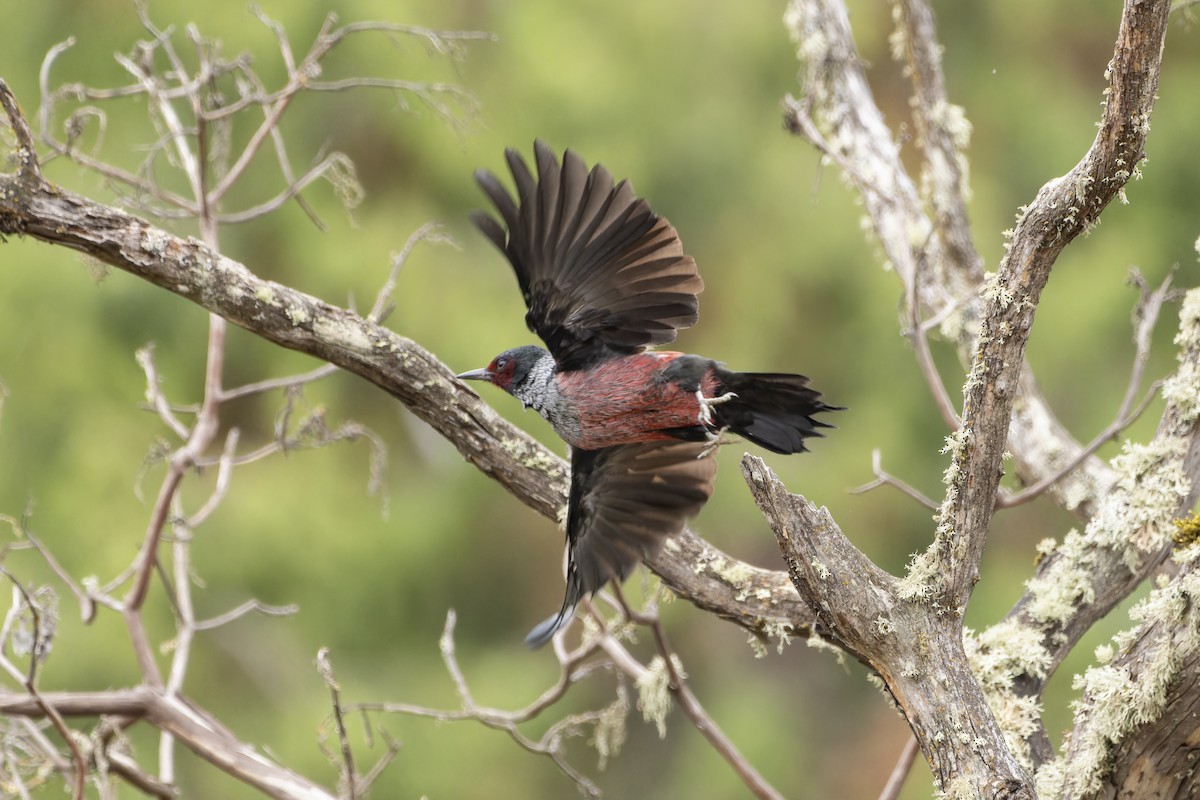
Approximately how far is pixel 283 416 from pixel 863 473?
146 inches

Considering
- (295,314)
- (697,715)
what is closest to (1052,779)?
(697,715)

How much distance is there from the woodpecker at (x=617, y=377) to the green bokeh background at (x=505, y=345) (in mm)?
2834

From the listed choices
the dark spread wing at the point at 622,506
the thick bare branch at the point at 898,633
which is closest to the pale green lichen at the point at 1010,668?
the thick bare branch at the point at 898,633

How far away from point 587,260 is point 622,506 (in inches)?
22.4

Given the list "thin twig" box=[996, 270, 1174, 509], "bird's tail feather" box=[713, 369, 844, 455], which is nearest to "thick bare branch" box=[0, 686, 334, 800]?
"bird's tail feather" box=[713, 369, 844, 455]

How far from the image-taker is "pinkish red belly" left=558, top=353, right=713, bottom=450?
2826 mm

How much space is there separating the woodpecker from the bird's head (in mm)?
162

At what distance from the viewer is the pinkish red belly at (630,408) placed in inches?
111

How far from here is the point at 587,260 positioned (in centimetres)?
278

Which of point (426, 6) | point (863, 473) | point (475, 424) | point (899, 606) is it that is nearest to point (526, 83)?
point (426, 6)

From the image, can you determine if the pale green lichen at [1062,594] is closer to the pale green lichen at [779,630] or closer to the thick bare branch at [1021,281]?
the pale green lichen at [779,630]

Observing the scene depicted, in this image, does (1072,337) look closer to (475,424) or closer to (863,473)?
(863,473)

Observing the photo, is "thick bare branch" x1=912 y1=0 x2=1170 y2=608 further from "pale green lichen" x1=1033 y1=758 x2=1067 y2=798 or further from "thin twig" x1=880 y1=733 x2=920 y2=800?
"thin twig" x1=880 y1=733 x2=920 y2=800

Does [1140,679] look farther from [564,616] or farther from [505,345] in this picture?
[505,345]
